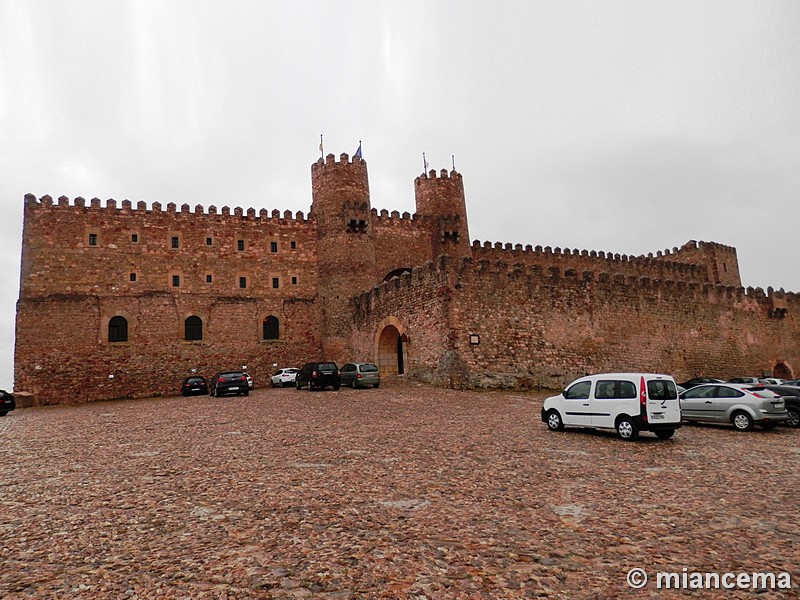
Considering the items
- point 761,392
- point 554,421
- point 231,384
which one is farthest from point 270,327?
point 761,392

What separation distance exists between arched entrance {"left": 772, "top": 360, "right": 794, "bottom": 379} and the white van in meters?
26.0

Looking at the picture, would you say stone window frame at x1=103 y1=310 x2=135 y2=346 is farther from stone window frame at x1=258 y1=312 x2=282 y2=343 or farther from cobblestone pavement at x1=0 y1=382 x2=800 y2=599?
cobblestone pavement at x1=0 y1=382 x2=800 y2=599

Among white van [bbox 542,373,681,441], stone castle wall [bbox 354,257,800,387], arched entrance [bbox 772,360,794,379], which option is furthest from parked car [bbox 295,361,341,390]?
arched entrance [bbox 772,360,794,379]

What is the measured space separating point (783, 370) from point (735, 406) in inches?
938

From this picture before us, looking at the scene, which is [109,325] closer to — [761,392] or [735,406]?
[735,406]

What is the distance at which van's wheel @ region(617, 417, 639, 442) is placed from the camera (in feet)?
34.4

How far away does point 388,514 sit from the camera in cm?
559

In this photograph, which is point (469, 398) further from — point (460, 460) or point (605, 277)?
point (605, 277)

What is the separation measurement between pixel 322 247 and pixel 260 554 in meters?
28.4

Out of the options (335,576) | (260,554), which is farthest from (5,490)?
(335,576)

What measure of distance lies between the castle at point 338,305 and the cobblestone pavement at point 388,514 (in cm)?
1175

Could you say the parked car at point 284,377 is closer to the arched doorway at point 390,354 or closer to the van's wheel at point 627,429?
the arched doorway at point 390,354

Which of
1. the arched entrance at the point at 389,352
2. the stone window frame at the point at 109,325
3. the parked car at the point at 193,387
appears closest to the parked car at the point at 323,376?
the arched entrance at the point at 389,352

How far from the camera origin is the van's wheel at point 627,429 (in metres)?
10.5
